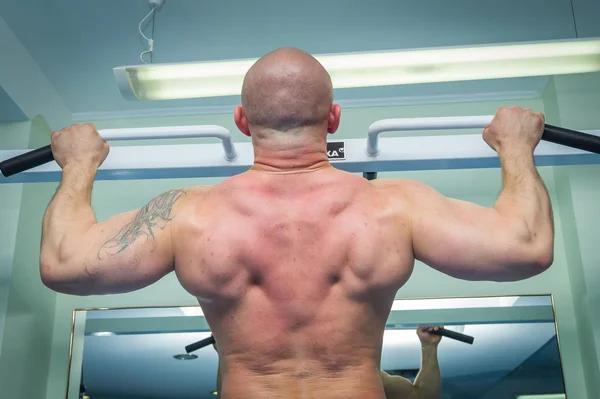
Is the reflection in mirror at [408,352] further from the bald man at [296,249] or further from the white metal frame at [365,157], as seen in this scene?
the bald man at [296,249]

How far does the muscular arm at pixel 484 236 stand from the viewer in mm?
1027

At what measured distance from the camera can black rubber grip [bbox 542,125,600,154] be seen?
4.55 feet

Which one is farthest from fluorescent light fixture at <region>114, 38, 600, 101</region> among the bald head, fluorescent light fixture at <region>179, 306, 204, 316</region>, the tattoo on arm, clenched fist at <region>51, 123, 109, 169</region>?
fluorescent light fixture at <region>179, 306, 204, 316</region>

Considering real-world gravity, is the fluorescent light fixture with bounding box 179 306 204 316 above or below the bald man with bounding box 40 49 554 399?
above

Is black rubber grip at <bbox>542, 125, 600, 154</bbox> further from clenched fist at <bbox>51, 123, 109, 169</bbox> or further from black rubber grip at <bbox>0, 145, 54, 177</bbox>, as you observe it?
black rubber grip at <bbox>0, 145, 54, 177</bbox>

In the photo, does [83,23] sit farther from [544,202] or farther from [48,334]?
[544,202]

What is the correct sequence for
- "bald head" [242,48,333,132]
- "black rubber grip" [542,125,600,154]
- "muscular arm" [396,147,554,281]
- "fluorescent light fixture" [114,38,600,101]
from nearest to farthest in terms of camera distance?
"muscular arm" [396,147,554,281] → "bald head" [242,48,333,132] → "black rubber grip" [542,125,600,154] → "fluorescent light fixture" [114,38,600,101]

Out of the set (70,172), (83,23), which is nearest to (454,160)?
(70,172)

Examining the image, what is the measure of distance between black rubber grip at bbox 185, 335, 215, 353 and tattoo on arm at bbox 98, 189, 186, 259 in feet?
4.25

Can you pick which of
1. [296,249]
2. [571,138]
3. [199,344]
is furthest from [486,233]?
[199,344]

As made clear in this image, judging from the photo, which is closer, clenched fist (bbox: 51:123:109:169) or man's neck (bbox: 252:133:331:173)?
man's neck (bbox: 252:133:331:173)

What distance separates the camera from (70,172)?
1275 millimetres

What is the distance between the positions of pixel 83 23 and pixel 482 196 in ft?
5.40

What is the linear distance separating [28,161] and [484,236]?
1049 millimetres
